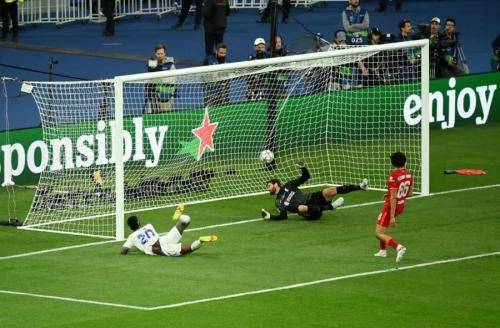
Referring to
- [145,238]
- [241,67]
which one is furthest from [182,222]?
[241,67]

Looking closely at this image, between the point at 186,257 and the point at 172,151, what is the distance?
5330 millimetres

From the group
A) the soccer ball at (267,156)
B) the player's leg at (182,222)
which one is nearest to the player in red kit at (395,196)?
the player's leg at (182,222)

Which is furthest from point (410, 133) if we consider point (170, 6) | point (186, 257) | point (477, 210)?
point (170, 6)

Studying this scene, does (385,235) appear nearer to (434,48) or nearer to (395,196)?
(395,196)

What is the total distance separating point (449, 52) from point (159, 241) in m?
14.0

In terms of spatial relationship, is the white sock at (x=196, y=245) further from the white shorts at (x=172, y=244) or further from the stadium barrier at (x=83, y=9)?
the stadium barrier at (x=83, y=9)

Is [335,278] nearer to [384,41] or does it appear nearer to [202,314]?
[202,314]

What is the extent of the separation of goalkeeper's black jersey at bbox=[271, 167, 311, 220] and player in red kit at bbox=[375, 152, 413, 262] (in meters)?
3.60

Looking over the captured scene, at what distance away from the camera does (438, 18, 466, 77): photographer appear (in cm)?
3728

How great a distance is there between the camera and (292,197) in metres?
28.0

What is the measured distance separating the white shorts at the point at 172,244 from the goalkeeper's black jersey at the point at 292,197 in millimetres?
3173

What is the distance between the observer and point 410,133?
3247 centimetres

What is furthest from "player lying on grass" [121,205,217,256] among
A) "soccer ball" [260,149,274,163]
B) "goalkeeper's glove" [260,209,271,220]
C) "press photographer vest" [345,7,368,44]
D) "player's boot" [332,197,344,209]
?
"press photographer vest" [345,7,368,44]

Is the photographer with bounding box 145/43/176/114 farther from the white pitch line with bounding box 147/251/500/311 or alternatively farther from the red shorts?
the white pitch line with bounding box 147/251/500/311
